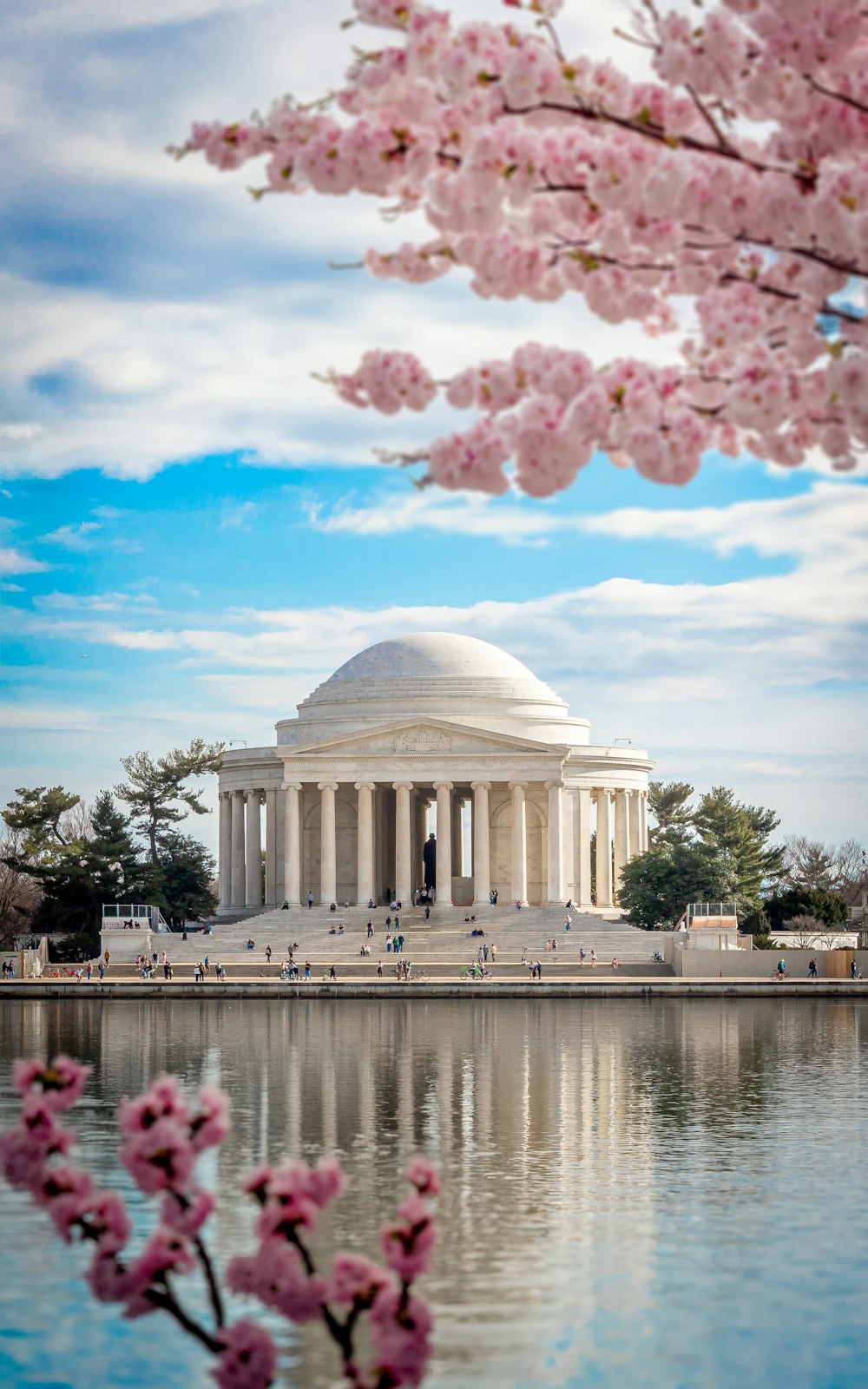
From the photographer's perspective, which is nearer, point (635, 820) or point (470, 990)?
point (470, 990)

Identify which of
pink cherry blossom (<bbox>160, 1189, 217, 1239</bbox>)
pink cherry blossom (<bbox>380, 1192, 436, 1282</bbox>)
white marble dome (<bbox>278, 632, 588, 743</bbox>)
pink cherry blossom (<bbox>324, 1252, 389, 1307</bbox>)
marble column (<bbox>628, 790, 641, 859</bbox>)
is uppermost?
white marble dome (<bbox>278, 632, 588, 743</bbox>)

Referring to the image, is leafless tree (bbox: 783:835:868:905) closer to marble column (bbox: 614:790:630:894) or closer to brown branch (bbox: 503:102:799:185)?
marble column (bbox: 614:790:630:894)

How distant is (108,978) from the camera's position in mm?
89125

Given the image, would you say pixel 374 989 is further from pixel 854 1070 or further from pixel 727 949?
pixel 854 1070

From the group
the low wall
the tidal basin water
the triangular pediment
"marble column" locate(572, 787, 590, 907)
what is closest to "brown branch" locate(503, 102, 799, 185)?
the tidal basin water

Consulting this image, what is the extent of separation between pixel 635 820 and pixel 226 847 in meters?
28.0

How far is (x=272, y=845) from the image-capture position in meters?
124

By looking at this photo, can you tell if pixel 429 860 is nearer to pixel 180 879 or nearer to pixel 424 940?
pixel 180 879

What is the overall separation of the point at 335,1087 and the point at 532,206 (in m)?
34.5

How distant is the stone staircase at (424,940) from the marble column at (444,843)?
243cm

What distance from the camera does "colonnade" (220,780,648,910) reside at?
4444 inches

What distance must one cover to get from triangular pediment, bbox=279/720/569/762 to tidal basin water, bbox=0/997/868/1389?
49352 millimetres

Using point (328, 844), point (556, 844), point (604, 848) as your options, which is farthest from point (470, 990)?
point (604, 848)

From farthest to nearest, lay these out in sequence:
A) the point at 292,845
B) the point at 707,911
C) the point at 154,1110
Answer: the point at 292,845
the point at 707,911
the point at 154,1110
